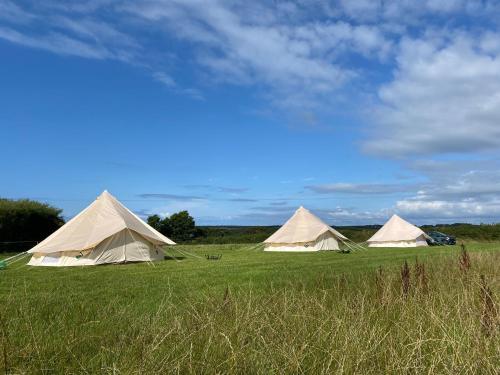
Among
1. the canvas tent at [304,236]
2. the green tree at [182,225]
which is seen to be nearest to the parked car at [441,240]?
the canvas tent at [304,236]

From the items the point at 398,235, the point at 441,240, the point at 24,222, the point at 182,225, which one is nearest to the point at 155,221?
the point at 182,225

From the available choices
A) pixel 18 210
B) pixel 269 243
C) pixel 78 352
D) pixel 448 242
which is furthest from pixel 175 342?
pixel 448 242

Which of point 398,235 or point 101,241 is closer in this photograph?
point 101,241

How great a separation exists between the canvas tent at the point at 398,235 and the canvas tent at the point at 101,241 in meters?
20.6

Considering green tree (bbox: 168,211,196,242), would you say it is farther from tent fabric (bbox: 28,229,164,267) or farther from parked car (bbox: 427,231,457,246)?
tent fabric (bbox: 28,229,164,267)

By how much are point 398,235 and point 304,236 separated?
9.29m

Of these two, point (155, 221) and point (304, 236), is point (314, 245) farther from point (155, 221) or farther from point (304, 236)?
point (155, 221)

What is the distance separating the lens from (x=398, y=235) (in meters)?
36.9

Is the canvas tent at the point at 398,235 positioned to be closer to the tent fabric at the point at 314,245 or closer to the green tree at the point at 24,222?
the tent fabric at the point at 314,245

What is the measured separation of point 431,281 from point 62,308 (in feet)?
17.4

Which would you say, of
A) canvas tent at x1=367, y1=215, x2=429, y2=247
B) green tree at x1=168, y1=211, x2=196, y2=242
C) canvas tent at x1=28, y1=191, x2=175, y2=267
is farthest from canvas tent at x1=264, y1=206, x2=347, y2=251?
green tree at x1=168, y1=211, x2=196, y2=242

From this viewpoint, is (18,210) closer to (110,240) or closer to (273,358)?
(110,240)

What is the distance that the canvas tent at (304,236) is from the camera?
1228 inches

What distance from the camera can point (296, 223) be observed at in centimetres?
3256
